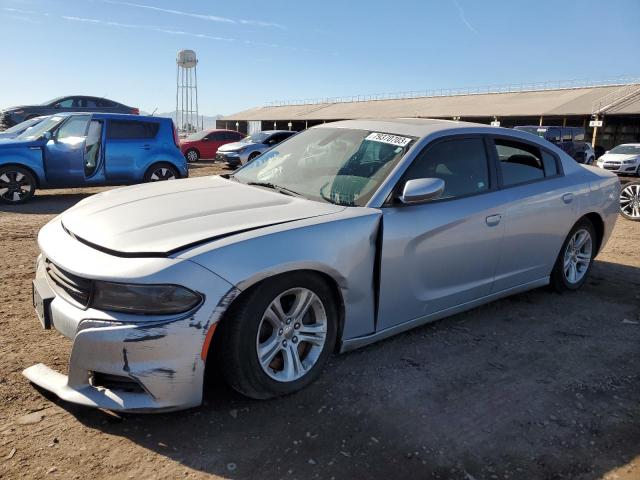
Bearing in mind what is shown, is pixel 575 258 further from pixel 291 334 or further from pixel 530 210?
pixel 291 334

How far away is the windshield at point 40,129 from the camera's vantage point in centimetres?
975

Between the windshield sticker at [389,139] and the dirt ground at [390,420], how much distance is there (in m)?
1.39

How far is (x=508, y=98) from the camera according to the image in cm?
4484

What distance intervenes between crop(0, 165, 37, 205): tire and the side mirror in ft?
27.8

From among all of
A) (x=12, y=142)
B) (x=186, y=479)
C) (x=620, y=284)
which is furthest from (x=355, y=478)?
(x=12, y=142)

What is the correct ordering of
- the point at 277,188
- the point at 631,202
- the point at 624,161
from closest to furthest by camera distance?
the point at 277,188, the point at 631,202, the point at 624,161

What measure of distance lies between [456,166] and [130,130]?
8.28m

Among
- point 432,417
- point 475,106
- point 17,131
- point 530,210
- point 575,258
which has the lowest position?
point 432,417

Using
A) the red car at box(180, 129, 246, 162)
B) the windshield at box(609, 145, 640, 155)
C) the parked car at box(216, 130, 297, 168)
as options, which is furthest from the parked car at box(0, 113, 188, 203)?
the windshield at box(609, 145, 640, 155)

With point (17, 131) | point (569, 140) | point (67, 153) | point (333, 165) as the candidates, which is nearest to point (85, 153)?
point (67, 153)

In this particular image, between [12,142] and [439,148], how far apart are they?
8.51 metres

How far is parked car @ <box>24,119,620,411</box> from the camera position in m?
2.40

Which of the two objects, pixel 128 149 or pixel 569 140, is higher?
pixel 569 140

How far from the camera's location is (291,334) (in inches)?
113
